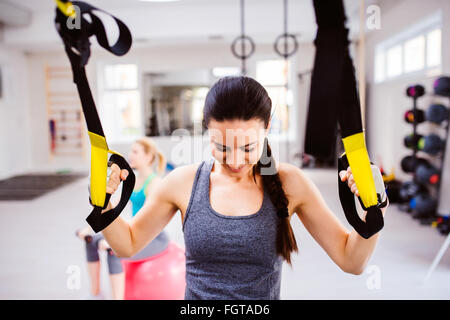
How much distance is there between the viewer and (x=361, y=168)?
663 mm

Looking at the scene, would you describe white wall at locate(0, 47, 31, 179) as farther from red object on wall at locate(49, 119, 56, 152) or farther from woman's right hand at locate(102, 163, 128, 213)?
woman's right hand at locate(102, 163, 128, 213)

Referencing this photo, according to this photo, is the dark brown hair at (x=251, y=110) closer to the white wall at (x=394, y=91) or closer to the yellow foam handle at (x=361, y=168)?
the yellow foam handle at (x=361, y=168)

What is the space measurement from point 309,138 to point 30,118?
10349 millimetres

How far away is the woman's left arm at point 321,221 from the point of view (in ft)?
2.72

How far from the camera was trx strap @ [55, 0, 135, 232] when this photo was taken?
68 centimetres

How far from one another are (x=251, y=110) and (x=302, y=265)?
2715 millimetres

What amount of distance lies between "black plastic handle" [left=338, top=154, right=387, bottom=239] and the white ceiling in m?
6.79

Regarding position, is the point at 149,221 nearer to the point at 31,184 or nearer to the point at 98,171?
the point at 98,171

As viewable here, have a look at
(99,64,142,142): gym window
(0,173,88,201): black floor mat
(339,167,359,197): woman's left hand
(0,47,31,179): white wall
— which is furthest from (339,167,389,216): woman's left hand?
(0,47,31,179): white wall

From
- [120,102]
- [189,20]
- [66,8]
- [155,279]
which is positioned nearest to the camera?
[66,8]

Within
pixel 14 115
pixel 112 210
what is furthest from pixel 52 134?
pixel 112 210

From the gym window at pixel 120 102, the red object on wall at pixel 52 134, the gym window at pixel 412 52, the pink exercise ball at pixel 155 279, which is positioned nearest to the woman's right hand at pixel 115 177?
the pink exercise ball at pixel 155 279

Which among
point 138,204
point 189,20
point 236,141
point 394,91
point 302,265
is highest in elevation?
point 189,20
